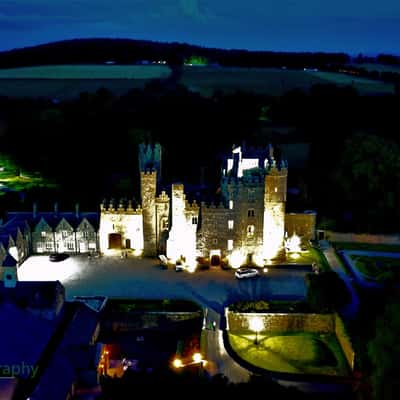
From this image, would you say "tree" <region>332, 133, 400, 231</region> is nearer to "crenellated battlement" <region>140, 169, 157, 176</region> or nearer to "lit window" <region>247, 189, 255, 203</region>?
"lit window" <region>247, 189, 255, 203</region>

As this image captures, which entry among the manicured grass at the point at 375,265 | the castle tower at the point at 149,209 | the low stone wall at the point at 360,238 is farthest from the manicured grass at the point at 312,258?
the castle tower at the point at 149,209

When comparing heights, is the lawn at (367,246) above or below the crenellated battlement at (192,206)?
below

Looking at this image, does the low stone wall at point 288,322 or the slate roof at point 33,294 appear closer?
the slate roof at point 33,294

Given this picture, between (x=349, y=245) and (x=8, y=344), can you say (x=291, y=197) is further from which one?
(x=8, y=344)

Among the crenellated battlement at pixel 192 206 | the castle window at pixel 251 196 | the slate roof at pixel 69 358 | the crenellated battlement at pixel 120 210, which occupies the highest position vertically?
the castle window at pixel 251 196

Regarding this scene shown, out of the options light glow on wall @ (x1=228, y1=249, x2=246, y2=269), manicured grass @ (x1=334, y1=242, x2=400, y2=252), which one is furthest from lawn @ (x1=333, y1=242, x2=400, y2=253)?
light glow on wall @ (x1=228, y1=249, x2=246, y2=269)

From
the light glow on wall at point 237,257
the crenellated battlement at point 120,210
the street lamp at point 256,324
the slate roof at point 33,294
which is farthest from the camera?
the crenellated battlement at point 120,210

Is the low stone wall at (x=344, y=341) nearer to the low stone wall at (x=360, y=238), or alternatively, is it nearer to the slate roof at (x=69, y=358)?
the slate roof at (x=69, y=358)
